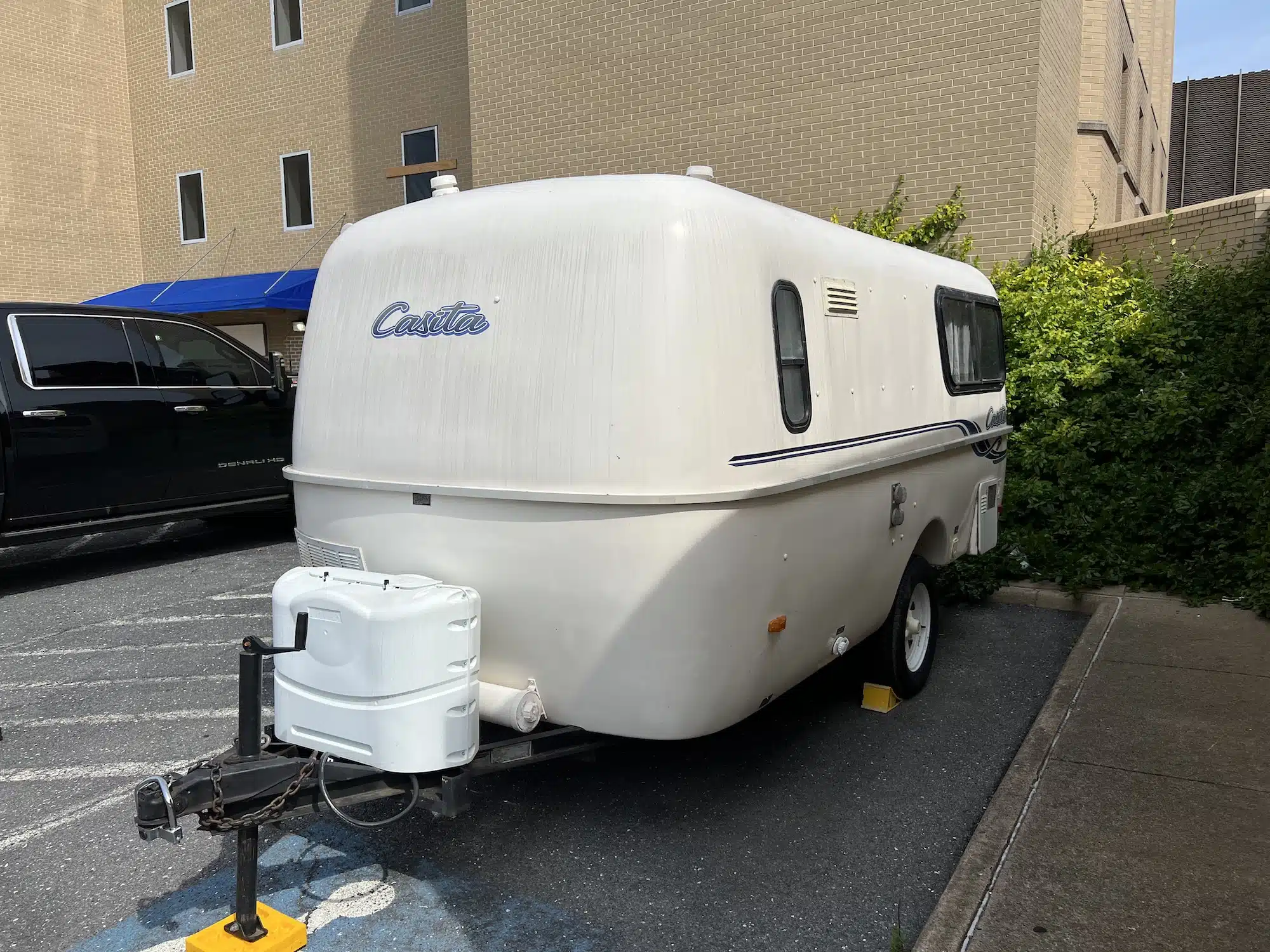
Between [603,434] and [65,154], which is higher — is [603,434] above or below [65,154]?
below

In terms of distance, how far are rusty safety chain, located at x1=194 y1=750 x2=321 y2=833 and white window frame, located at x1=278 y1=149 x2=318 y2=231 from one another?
16.6 m

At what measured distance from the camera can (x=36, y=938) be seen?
→ 11.1ft

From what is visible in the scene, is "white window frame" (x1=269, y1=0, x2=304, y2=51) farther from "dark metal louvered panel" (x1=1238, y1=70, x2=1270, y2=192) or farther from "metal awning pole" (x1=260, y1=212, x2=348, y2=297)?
"dark metal louvered panel" (x1=1238, y1=70, x2=1270, y2=192)

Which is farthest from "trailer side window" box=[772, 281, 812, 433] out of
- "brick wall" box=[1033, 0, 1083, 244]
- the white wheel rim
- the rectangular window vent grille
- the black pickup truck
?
"brick wall" box=[1033, 0, 1083, 244]

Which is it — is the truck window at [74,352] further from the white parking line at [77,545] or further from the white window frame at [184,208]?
the white window frame at [184,208]

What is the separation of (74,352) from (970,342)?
6.66 metres

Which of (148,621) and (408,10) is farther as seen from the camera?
(408,10)

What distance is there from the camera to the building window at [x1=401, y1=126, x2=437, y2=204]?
1667 centimetres

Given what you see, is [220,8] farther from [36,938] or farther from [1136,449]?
[36,938]

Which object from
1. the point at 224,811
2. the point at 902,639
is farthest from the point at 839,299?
the point at 224,811

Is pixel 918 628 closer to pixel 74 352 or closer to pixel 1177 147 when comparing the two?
pixel 74 352

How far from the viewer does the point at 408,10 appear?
16.7 metres

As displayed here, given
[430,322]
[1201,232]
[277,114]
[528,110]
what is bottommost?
[430,322]

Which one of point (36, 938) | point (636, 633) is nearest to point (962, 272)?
point (636, 633)
